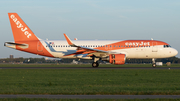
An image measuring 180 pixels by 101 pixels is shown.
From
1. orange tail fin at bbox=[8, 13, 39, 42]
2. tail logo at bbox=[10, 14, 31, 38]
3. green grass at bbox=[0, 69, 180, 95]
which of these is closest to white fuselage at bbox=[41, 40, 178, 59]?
orange tail fin at bbox=[8, 13, 39, 42]

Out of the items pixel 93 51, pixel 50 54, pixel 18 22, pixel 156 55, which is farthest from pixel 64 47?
pixel 156 55

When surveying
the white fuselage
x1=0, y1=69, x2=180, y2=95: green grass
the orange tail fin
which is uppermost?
the orange tail fin

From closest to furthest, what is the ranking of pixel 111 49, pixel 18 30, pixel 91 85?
pixel 91 85, pixel 111 49, pixel 18 30

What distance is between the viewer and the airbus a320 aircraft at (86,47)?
37938 mm

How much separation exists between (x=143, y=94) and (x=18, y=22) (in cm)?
3176

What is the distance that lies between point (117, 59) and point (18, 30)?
16.4 m

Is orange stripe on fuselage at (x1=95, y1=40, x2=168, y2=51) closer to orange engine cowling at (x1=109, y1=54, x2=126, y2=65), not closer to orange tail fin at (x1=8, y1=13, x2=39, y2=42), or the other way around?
orange engine cowling at (x1=109, y1=54, x2=126, y2=65)

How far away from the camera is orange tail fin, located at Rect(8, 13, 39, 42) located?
1575 inches

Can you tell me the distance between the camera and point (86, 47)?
38344 millimetres

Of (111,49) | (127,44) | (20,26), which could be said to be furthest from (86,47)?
(20,26)

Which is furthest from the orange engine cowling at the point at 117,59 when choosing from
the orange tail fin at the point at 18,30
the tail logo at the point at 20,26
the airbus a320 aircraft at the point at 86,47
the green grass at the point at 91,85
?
the tail logo at the point at 20,26

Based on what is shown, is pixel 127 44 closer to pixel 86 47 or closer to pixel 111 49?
pixel 111 49

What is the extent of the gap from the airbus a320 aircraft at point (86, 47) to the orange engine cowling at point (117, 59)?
74 cm

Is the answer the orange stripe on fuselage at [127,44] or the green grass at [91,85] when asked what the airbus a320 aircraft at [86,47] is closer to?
the orange stripe on fuselage at [127,44]
